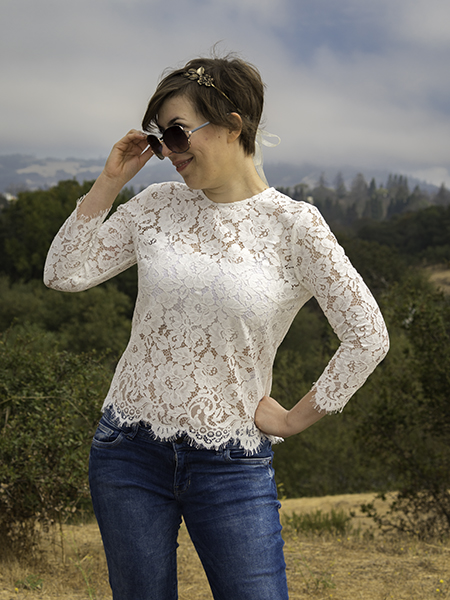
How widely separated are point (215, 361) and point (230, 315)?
0.14 metres

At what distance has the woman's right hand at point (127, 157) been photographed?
1.77m

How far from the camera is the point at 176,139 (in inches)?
63.2

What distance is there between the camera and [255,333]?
1577 millimetres

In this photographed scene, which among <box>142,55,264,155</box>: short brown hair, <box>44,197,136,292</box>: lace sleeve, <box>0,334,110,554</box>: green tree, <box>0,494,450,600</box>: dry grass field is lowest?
<box>0,494,450,600</box>: dry grass field

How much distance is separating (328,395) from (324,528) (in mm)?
4912

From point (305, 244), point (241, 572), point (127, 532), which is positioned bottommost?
point (241, 572)

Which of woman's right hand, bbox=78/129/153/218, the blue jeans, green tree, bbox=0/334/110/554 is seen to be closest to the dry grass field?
green tree, bbox=0/334/110/554

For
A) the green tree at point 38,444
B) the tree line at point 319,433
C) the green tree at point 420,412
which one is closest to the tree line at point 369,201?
the tree line at point 319,433

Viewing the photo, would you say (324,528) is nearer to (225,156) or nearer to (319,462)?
(225,156)

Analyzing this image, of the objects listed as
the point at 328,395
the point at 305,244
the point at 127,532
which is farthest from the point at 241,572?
the point at 305,244

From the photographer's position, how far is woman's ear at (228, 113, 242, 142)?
1.62 m

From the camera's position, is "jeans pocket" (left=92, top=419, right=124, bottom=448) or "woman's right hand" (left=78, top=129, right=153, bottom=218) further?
"woman's right hand" (left=78, top=129, right=153, bottom=218)

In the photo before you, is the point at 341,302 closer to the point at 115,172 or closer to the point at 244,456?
the point at 244,456

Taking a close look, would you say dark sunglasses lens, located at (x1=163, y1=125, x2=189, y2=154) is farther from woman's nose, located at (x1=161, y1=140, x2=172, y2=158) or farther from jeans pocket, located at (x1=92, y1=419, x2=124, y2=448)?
jeans pocket, located at (x1=92, y1=419, x2=124, y2=448)
